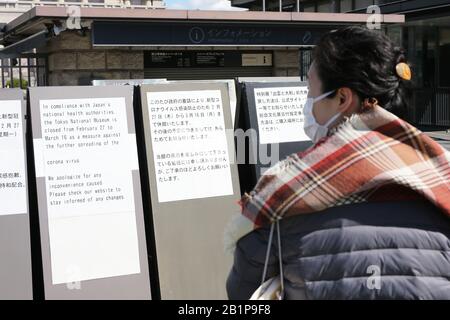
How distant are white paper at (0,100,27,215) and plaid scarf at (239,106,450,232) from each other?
223cm

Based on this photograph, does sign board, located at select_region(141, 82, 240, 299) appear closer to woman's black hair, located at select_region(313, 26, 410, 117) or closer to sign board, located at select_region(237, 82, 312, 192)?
sign board, located at select_region(237, 82, 312, 192)

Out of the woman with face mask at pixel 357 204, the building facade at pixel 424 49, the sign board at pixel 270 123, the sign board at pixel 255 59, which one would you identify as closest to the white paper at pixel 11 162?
the sign board at pixel 270 123

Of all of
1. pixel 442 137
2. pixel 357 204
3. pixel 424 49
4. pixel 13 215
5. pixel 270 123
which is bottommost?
pixel 442 137

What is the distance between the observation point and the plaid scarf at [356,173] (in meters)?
1.56

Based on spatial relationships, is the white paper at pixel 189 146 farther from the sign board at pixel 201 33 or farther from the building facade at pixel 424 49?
the building facade at pixel 424 49

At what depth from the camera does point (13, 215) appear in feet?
11.4

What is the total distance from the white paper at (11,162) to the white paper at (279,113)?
1.60 metres

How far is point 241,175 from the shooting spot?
4.17 meters

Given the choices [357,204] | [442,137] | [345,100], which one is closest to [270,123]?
[345,100]

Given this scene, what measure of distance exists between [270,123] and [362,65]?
8.38ft

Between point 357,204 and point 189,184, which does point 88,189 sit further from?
point 357,204

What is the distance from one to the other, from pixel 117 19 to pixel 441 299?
27.1 feet

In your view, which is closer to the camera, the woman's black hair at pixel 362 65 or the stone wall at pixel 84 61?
the woman's black hair at pixel 362 65

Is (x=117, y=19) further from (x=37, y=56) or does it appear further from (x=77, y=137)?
(x=77, y=137)
